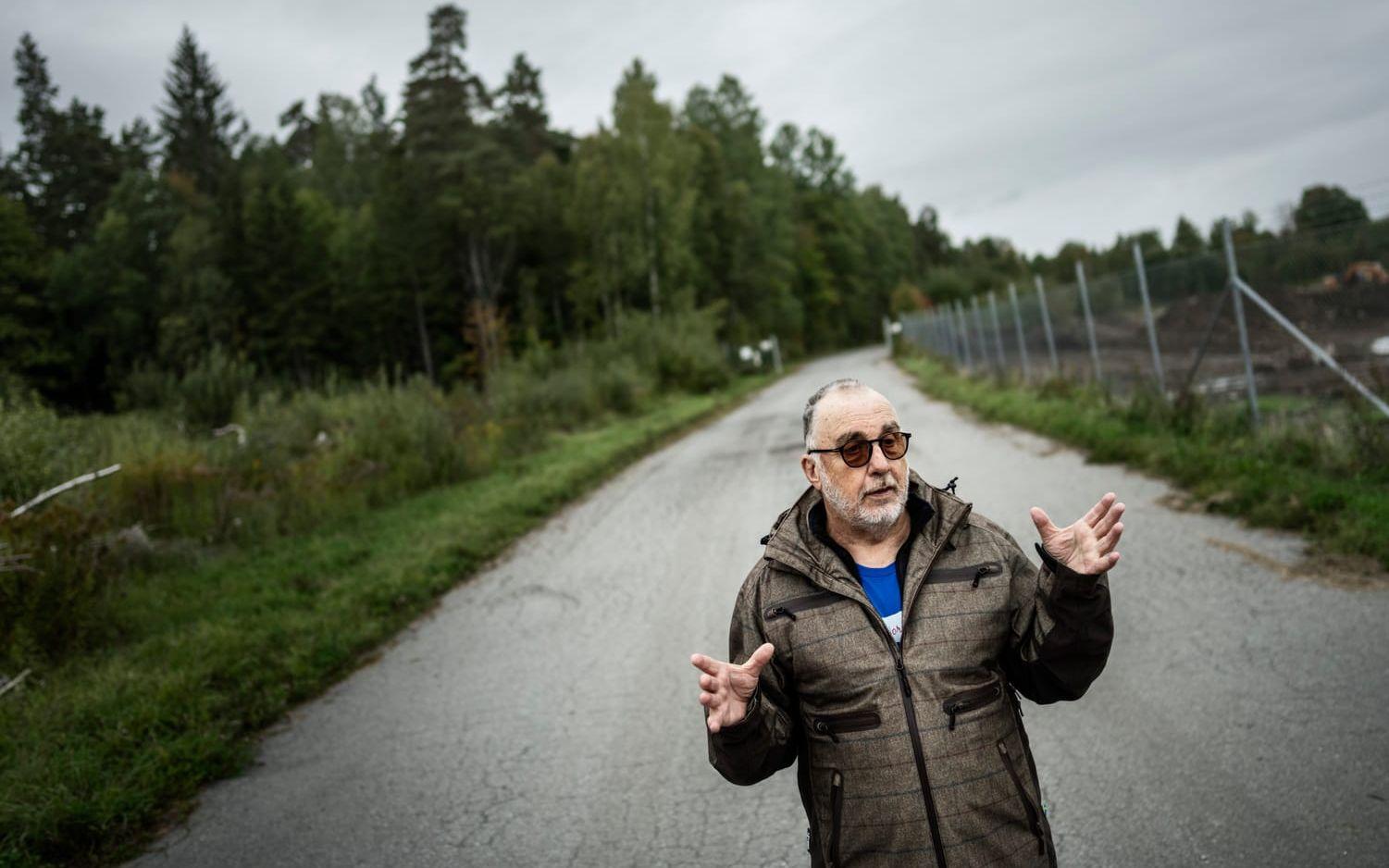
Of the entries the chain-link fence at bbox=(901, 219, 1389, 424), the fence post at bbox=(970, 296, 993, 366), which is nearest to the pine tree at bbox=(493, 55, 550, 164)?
the fence post at bbox=(970, 296, 993, 366)

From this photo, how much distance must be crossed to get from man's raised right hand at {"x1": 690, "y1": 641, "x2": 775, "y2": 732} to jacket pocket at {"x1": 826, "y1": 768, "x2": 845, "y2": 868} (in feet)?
0.96

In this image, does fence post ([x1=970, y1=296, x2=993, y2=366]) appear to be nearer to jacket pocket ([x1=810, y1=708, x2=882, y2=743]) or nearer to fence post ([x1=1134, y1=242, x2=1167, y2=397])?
fence post ([x1=1134, y1=242, x2=1167, y2=397])

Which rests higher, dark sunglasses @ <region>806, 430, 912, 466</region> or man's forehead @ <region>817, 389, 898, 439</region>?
man's forehead @ <region>817, 389, 898, 439</region>

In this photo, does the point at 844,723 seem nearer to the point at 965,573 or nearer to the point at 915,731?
the point at 915,731

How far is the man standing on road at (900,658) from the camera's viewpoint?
89.5 inches

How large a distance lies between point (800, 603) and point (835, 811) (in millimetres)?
506

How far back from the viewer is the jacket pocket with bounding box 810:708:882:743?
2.32 meters

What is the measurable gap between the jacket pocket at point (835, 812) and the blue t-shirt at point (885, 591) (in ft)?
1.28

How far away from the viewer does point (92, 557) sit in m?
7.21

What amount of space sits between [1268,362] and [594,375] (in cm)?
1800

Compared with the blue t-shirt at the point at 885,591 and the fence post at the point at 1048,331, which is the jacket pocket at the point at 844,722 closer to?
the blue t-shirt at the point at 885,591

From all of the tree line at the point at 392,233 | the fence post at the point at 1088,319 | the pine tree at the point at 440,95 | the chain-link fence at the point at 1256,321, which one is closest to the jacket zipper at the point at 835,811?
the chain-link fence at the point at 1256,321

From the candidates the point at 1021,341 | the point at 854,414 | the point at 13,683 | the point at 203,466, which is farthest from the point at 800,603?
the point at 1021,341

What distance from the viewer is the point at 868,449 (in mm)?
2537
